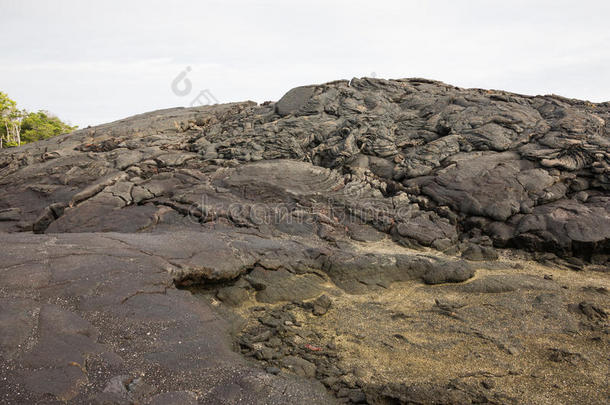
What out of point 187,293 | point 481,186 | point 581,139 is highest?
point 581,139

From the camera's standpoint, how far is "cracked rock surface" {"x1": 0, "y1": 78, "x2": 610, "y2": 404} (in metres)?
4.19

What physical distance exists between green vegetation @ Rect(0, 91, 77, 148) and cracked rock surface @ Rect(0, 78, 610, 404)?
27.1 meters

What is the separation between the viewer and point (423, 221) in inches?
402

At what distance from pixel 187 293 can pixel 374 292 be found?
347cm

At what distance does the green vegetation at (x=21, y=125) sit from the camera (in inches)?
1419

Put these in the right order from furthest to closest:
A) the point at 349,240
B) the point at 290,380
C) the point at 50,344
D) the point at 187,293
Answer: the point at 349,240
the point at 187,293
the point at 290,380
the point at 50,344

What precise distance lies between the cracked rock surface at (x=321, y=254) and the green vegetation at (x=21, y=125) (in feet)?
88.9

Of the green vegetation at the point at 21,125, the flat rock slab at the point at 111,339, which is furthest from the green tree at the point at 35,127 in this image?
the flat rock slab at the point at 111,339

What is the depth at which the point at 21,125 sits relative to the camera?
38.7 meters

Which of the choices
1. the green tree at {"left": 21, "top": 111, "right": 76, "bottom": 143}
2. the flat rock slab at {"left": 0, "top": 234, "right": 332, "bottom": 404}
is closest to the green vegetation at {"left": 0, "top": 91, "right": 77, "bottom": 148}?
the green tree at {"left": 21, "top": 111, "right": 76, "bottom": 143}

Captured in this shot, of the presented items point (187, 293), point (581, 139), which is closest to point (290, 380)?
point (187, 293)

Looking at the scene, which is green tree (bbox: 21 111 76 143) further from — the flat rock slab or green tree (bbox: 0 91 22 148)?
the flat rock slab

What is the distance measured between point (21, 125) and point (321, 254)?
4328cm

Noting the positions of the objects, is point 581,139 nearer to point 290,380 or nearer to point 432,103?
point 432,103
